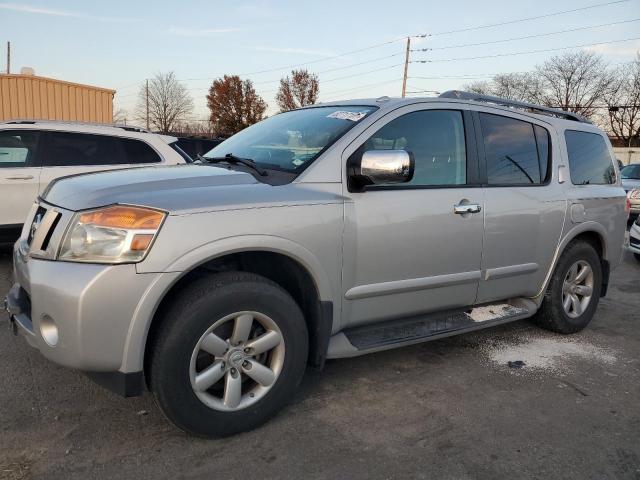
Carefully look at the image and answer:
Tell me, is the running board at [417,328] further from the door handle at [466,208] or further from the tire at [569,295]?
the door handle at [466,208]

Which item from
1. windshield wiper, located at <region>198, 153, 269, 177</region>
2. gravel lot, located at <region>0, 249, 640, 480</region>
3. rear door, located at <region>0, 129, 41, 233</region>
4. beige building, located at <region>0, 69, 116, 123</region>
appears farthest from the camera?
beige building, located at <region>0, 69, 116, 123</region>

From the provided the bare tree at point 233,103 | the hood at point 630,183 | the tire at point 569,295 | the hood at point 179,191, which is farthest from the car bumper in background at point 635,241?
the bare tree at point 233,103

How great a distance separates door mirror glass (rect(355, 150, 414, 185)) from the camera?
288 cm

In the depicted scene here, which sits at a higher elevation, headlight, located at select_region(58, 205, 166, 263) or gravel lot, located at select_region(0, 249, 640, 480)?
headlight, located at select_region(58, 205, 166, 263)

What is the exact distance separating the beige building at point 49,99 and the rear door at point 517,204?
17.2 m

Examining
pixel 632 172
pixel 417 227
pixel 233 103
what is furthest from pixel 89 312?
pixel 233 103

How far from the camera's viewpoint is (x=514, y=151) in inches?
159

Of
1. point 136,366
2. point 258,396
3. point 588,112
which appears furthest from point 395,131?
point 588,112

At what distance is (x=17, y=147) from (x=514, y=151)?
534 centimetres

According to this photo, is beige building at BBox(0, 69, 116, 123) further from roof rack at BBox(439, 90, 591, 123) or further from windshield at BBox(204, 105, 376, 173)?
roof rack at BBox(439, 90, 591, 123)

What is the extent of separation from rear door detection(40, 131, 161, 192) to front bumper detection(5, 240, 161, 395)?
166 inches

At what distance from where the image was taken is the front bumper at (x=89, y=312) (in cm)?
229

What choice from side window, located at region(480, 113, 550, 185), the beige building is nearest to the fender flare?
side window, located at region(480, 113, 550, 185)

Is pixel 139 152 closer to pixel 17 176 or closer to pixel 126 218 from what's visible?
pixel 17 176
